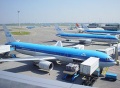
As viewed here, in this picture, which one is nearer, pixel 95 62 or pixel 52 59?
pixel 95 62

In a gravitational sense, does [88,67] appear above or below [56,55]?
below

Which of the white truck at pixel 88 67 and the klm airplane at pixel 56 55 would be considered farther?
the klm airplane at pixel 56 55

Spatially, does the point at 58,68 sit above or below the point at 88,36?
below

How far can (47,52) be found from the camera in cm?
3111

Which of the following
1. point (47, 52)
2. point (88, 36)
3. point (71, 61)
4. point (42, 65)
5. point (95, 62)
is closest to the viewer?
point (95, 62)

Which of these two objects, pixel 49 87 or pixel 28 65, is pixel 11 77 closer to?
pixel 49 87

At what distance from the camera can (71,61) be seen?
28812mm

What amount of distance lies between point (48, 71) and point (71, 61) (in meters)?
4.70

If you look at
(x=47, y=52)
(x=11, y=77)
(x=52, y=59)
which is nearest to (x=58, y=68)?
(x=52, y=59)

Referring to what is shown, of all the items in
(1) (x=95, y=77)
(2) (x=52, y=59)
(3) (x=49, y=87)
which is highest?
(3) (x=49, y=87)

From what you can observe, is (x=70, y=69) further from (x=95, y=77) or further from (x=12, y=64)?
(x=12, y=64)

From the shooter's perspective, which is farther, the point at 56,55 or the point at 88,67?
the point at 56,55

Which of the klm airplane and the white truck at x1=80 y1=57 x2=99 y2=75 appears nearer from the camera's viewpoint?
the white truck at x1=80 y1=57 x2=99 y2=75

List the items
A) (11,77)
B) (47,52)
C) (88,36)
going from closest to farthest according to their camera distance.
A: (11,77) → (47,52) → (88,36)
